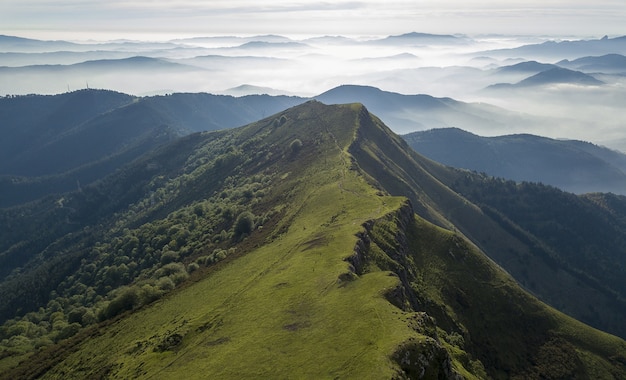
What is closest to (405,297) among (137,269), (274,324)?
(274,324)

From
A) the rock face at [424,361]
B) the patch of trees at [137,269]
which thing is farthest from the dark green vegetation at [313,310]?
the patch of trees at [137,269]

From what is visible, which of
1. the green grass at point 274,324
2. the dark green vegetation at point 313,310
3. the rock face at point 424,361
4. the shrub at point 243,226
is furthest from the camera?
the shrub at point 243,226

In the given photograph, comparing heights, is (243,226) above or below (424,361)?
below

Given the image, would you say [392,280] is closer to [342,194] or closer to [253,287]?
[253,287]

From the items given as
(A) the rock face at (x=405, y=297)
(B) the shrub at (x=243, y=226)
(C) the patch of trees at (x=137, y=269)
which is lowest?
(C) the patch of trees at (x=137, y=269)

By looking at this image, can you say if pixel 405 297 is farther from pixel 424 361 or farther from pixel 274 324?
pixel 274 324

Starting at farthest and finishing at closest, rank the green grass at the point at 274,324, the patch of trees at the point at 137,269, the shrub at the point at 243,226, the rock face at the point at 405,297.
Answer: the shrub at the point at 243,226 → the patch of trees at the point at 137,269 → the green grass at the point at 274,324 → the rock face at the point at 405,297

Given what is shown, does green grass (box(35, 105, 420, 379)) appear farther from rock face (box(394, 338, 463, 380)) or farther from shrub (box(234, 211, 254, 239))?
shrub (box(234, 211, 254, 239))

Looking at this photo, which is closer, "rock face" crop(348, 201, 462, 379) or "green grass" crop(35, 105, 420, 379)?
"rock face" crop(348, 201, 462, 379)

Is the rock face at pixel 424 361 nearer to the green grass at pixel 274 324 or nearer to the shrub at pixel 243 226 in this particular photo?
the green grass at pixel 274 324

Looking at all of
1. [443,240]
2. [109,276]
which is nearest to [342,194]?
[443,240]

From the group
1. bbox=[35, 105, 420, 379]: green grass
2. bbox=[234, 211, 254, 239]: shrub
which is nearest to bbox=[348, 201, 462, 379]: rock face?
bbox=[35, 105, 420, 379]: green grass

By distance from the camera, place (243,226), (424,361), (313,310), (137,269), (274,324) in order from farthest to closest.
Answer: (137,269)
(243,226)
(313,310)
(274,324)
(424,361)

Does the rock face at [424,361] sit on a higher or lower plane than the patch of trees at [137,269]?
higher
